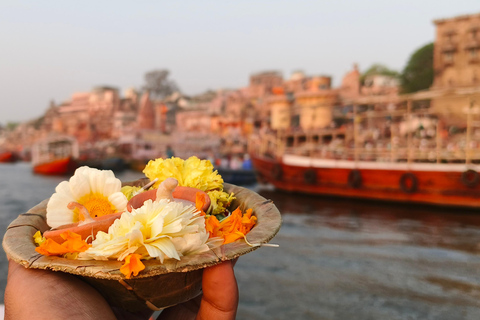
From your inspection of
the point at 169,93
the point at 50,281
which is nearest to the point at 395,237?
the point at 50,281

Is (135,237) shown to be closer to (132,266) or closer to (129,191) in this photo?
(132,266)

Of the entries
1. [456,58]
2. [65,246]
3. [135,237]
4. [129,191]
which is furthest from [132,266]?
[456,58]

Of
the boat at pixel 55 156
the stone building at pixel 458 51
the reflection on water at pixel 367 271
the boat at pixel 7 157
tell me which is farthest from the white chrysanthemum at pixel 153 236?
the boat at pixel 7 157

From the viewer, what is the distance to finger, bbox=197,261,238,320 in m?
1.46

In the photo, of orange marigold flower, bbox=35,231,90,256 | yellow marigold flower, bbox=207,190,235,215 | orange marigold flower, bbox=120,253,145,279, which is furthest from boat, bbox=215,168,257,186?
orange marigold flower, bbox=120,253,145,279

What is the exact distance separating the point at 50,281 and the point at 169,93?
7134 cm

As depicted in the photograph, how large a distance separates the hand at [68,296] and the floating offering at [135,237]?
6 cm

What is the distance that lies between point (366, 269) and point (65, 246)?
5.18 m

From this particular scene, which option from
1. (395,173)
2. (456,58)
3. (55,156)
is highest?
(456,58)

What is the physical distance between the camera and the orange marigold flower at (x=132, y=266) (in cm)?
125

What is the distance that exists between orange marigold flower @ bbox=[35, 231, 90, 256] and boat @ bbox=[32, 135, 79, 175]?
3091 cm

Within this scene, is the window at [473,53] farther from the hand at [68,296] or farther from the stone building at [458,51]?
the hand at [68,296]

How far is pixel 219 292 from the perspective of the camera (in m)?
1.48

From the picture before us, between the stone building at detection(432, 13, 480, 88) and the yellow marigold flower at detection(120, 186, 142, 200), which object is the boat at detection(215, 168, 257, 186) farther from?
the stone building at detection(432, 13, 480, 88)
